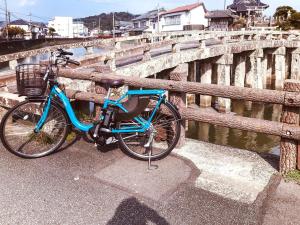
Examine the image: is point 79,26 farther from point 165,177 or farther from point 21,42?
point 165,177

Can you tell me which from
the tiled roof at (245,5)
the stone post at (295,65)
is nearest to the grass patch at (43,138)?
the stone post at (295,65)

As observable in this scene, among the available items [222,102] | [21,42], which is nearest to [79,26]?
[21,42]

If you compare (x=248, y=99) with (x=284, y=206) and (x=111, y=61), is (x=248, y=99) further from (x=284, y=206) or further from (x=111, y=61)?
(x=111, y=61)

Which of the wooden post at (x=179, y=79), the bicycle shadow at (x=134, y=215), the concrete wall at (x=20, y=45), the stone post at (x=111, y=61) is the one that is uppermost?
the concrete wall at (x=20, y=45)

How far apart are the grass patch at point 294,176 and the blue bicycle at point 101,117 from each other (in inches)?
56.6

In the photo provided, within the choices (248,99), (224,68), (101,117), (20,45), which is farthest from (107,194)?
(20,45)

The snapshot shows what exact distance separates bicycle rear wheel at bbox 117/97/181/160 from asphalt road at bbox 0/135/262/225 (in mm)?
135

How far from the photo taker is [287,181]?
12.0ft

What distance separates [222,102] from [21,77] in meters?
13.9

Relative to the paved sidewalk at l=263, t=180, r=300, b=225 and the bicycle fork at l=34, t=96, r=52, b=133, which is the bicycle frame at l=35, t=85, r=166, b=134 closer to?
the bicycle fork at l=34, t=96, r=52, b=133

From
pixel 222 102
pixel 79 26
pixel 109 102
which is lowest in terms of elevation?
pixel 222 102

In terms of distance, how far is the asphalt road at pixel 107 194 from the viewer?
3.05 m

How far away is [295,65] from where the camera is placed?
26.3 m

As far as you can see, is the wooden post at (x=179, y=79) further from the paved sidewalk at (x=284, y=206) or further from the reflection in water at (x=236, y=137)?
the reflection in water at (x=236, y=137)
